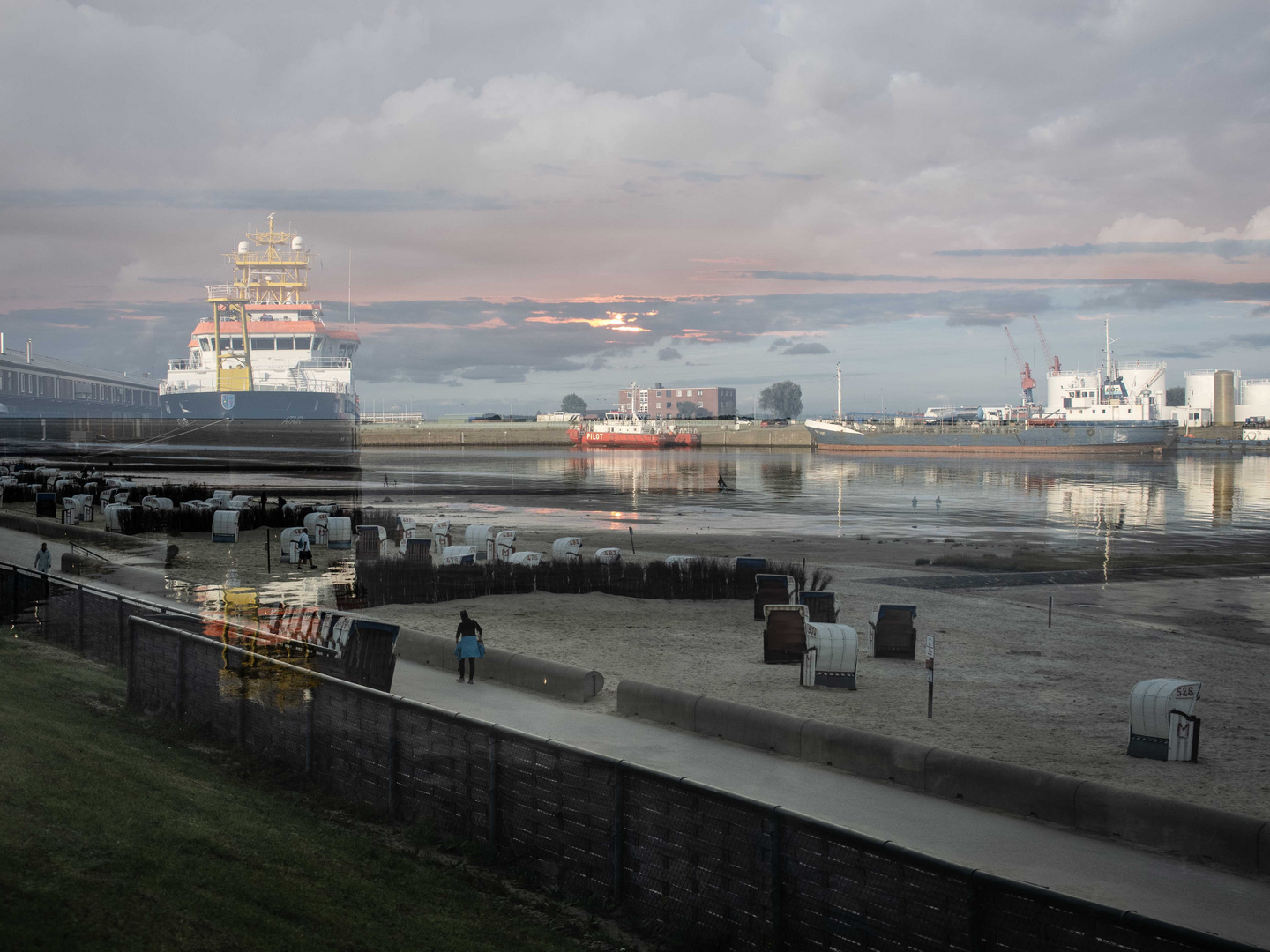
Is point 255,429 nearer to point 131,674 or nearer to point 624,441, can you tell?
point 624,441

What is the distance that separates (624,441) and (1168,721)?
160862mm

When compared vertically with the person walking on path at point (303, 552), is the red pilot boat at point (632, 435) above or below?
above

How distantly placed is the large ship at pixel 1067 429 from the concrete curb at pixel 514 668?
14323cm

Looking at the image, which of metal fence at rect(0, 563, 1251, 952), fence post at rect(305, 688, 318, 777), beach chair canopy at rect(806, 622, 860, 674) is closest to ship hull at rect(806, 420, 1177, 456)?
beach chair canopy at rect(806, 622, 860, 674)

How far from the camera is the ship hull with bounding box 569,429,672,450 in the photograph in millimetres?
172000

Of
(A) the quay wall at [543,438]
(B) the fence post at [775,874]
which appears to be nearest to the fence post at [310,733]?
(B) the fence post at [775,874]

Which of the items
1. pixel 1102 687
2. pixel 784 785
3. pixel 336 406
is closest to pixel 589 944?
pixel 784 785

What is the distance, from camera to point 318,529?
3812cm

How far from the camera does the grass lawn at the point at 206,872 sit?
286 inches

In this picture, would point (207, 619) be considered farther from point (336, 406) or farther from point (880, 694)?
point (336, 406)

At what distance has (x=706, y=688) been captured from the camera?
17.3 metres

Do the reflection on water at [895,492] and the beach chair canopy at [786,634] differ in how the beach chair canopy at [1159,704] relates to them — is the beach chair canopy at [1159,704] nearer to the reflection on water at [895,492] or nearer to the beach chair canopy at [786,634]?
the beach chair canopy at [786,634]

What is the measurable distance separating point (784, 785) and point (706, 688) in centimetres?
520

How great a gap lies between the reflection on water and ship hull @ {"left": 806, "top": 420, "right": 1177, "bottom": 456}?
839 inches
